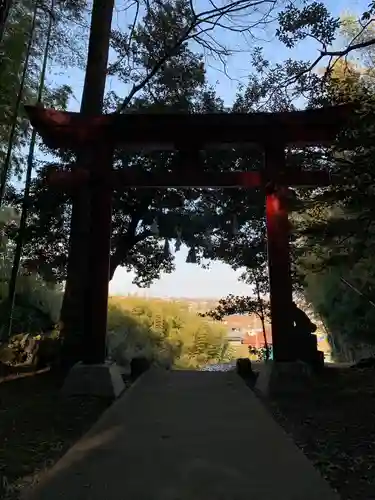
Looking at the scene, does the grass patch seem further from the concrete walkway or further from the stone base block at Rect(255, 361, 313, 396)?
the stone base block at Rect(255, 361, 313, 396)

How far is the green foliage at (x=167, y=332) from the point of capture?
10.6m

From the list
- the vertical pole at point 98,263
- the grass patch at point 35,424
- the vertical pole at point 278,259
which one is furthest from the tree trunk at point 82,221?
the vertical pole at point 278,259

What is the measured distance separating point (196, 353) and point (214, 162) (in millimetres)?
6804

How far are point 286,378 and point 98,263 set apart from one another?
2216 mm

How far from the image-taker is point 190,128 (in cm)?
477

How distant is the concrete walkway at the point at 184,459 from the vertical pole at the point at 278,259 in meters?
0.89

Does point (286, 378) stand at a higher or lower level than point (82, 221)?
lower

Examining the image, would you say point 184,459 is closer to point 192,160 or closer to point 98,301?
point 98,301

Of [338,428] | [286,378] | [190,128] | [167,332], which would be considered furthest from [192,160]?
[167,332]

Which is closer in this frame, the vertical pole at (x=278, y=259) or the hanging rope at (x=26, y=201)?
the vertical pole at (x=278, y=259)

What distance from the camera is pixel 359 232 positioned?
4.60 metres

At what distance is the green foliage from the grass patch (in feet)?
18.4

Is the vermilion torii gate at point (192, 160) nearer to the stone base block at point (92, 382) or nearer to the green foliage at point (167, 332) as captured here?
the stone base block at point (92, 382)

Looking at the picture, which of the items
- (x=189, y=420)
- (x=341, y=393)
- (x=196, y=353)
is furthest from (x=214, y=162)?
(x=196, y=353)
